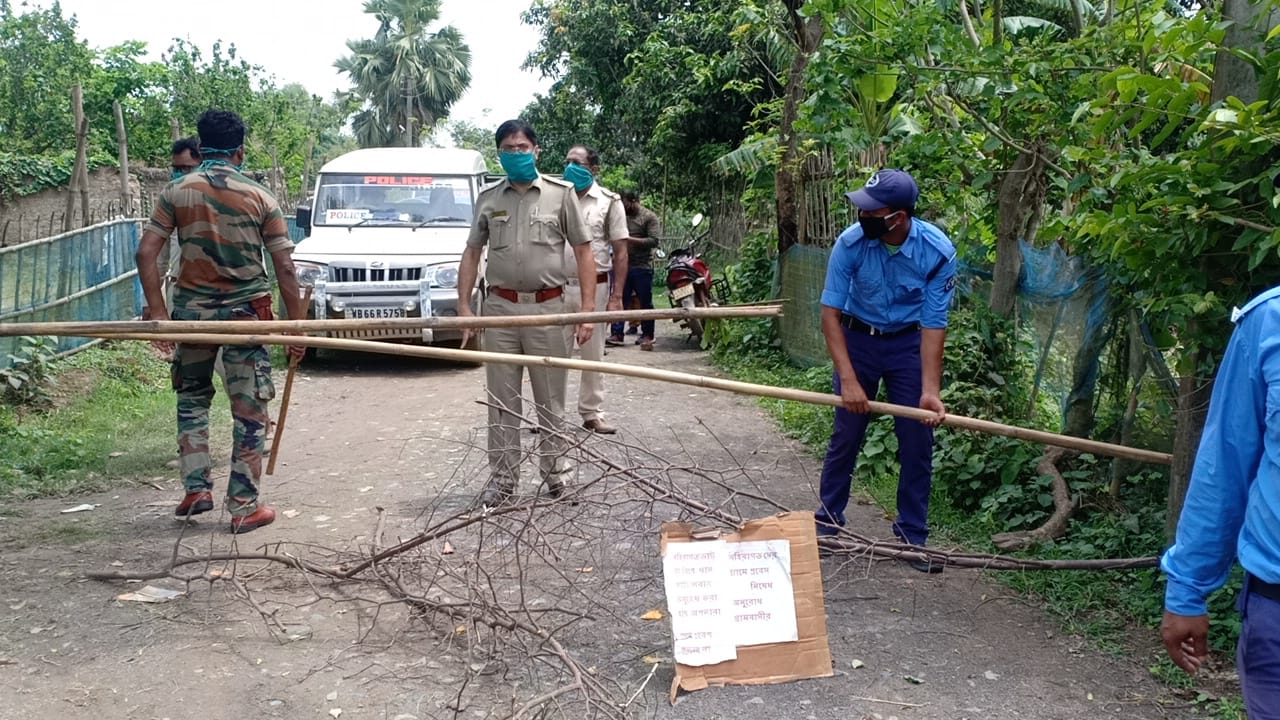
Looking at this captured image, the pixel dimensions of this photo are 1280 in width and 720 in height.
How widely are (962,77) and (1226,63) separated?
2125mm

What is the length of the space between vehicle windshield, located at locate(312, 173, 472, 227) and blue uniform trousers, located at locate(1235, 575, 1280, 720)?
416 inches

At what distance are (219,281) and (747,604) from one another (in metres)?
3.27

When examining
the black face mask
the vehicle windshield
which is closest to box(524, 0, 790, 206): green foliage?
the vehicle windshield

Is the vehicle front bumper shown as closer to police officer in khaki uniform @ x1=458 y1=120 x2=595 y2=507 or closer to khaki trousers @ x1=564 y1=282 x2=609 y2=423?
khaki trousers @ x1=564 y1=282 x2=609 y2=423

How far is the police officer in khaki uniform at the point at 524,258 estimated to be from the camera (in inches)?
234

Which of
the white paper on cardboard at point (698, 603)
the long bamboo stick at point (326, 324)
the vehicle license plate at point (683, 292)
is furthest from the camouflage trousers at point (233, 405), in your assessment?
the vehicle license plate at point (683, 292)

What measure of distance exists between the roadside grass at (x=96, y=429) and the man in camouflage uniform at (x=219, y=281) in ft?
4.77

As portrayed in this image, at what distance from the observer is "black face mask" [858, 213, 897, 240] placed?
15.7 ft

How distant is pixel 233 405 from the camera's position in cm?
558

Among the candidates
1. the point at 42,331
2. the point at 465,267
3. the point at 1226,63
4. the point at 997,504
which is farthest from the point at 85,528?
the point at 1226,63

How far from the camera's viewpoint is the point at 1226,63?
13.1ft

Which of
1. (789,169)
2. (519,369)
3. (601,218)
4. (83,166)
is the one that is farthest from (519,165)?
(83,166)

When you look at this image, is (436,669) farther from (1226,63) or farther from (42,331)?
(1226,63)

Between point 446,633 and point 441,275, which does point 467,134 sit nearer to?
point 441,275
